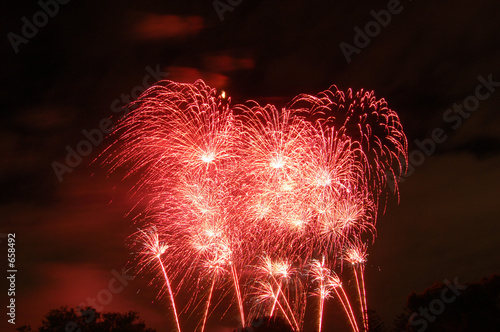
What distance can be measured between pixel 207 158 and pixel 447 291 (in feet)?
51.3

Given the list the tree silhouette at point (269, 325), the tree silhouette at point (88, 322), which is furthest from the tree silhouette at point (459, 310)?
the tree silhouette at point (88, 322)

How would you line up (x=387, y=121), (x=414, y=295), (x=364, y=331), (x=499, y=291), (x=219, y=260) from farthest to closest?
(x=414, y=295)
(x=499, y=291)
(x=364, y=331)
(x=219, y=260)
(x=387, y=121)

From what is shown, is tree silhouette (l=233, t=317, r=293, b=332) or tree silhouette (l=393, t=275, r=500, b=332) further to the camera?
tree silhouette (l=233, t=317, r=293, b=332)

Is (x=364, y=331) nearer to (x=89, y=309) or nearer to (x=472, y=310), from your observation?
(x=472, y=310)

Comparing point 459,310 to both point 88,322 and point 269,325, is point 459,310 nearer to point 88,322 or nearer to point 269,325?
point 269,325

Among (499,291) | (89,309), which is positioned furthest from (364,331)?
(89,309)

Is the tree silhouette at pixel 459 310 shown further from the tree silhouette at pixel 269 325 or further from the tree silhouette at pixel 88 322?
the tree silhouette at pixel 88 322

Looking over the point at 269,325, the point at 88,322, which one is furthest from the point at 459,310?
the point at 88,322

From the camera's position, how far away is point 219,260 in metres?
21.5

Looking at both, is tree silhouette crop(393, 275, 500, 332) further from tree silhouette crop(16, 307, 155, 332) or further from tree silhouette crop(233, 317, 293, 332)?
tree silhouette crop(16, 307, 155, 332)

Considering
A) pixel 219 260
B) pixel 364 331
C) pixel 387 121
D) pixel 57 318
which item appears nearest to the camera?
pixel 387 121

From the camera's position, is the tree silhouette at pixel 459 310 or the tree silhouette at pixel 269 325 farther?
the tree silhouette at pixel 269 325

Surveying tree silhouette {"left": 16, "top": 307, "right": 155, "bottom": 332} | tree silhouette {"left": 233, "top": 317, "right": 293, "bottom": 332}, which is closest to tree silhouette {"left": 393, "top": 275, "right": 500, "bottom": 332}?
tree silhouette {"left": 233, "top": 317, "right": 293, "bottom": 332}

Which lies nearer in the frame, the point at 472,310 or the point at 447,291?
the point at 472,310
